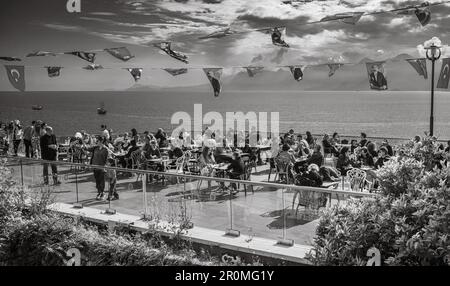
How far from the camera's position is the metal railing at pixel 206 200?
7664mm

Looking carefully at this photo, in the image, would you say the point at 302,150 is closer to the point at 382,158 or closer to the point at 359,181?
the point at 382,158

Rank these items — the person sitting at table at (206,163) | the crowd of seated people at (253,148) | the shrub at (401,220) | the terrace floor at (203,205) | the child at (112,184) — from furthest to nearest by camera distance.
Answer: the person sitting at table at (206,163)
the crowd of seated people at (253,148)
the child at (112,184)
the terrace floor at (203,205)
the shrub at (401,220)

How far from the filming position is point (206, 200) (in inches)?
336

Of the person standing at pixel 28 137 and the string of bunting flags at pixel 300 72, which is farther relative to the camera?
the person standing at pixel 28 137

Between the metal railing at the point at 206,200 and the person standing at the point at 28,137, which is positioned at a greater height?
the person standing at the point at 28,137

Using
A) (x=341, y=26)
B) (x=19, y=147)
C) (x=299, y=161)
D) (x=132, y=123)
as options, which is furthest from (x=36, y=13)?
(x=341, y=26)

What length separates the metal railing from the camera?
7.66 meters

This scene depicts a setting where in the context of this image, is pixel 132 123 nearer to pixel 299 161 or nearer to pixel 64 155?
pixel 64 155

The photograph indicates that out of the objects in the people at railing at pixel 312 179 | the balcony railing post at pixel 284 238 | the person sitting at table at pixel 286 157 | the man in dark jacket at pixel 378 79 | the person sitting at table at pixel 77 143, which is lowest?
the balcony railing post at pixel 284 238

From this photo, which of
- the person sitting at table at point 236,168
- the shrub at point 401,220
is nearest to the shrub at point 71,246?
the shrub at point 401,220

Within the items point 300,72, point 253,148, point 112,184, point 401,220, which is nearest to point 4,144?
point 253,148

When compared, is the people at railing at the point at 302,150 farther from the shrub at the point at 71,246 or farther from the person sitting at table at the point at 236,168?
the shrub at the point at 71,246

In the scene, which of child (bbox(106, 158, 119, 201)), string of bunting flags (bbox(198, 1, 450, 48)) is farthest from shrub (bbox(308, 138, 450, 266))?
string of bunting flags (bbox(198, 1, 450, 48))
